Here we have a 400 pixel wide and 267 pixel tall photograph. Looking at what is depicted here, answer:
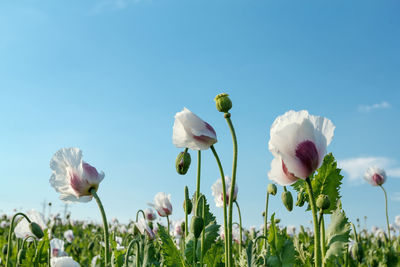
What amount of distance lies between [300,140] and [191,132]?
41cm

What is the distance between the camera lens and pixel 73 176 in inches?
67.9

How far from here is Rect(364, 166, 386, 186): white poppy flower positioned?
4.24 meters

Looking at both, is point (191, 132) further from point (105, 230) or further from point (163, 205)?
point (163, 205)

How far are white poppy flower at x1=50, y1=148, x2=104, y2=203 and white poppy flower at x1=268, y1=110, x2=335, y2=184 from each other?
0.84 meters

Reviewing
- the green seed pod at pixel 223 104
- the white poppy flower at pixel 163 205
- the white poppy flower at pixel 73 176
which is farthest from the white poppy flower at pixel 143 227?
the green seed pod at pixel 223 104

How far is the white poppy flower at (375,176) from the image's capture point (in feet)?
13.9

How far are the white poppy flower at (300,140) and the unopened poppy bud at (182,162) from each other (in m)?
0.67

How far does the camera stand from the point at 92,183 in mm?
1716

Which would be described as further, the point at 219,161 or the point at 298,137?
the point at 219,161

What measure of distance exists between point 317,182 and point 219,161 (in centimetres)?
56

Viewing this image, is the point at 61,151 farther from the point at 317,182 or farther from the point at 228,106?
the point at 317,182

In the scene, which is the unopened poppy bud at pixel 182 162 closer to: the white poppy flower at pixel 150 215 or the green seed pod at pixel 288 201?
the green seed pod at pixel 288 201

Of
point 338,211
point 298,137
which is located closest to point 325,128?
point 298,137

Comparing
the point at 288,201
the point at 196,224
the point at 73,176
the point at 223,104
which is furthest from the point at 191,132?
the point at 288,201
